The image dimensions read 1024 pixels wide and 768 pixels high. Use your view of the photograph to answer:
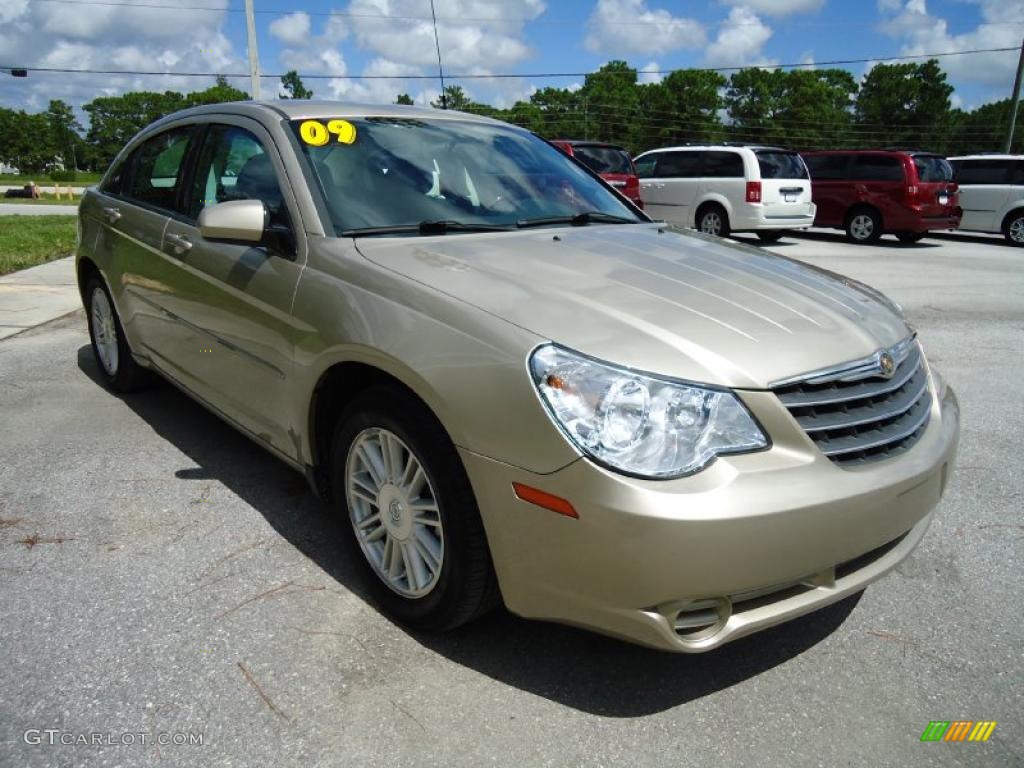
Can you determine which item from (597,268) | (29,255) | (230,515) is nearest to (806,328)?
(597,268)

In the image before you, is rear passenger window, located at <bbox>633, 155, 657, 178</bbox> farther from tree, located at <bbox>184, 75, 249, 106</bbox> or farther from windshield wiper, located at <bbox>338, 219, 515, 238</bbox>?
tree, located at <bbox>184, 75, 249, 106</bbox>

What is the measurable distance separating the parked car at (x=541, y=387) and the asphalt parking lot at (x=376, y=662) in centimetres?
26

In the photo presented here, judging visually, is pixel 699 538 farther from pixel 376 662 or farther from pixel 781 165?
pixel 781 165

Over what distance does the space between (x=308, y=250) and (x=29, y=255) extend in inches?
402

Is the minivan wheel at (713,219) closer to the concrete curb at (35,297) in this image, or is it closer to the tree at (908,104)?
the concrete curb at (35,297)

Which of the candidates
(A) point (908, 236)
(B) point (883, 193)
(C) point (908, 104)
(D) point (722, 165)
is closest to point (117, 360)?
(D) point (722, 165)

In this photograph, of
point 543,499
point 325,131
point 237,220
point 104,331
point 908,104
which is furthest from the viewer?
point 908,104

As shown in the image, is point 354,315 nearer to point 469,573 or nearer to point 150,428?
point 469,573

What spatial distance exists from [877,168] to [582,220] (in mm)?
13795

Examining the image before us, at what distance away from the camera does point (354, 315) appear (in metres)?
2.54

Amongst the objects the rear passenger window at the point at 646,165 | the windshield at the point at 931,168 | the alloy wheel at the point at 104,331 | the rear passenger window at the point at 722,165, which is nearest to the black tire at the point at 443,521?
the alloy wheel at the point at 104,331

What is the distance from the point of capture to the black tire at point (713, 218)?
48.0ft

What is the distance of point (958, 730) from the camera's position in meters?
2.17

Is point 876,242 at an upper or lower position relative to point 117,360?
lower
